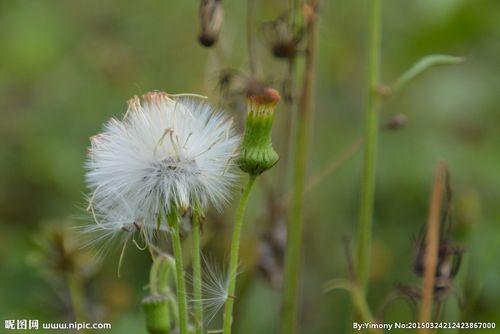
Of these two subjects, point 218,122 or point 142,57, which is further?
point 142,57

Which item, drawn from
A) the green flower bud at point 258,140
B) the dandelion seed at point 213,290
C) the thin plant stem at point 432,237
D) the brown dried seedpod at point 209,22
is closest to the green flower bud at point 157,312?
the dandelion seed at point 213,290

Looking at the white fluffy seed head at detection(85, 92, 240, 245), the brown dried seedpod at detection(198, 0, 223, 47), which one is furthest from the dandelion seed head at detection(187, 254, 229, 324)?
the brown dried seedpod at detection(198, 0, 223, 47)

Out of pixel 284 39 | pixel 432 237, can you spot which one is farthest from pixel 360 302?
pixel 284 39

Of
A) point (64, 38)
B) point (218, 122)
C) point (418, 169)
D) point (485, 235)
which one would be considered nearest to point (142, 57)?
point (64, 38)

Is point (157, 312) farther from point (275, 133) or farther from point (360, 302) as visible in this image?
point (275, 133)

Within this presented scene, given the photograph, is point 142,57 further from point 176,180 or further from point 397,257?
point 176,180

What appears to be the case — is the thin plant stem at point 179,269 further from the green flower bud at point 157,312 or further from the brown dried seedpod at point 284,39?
the brown dried seedpod at point 284,39
